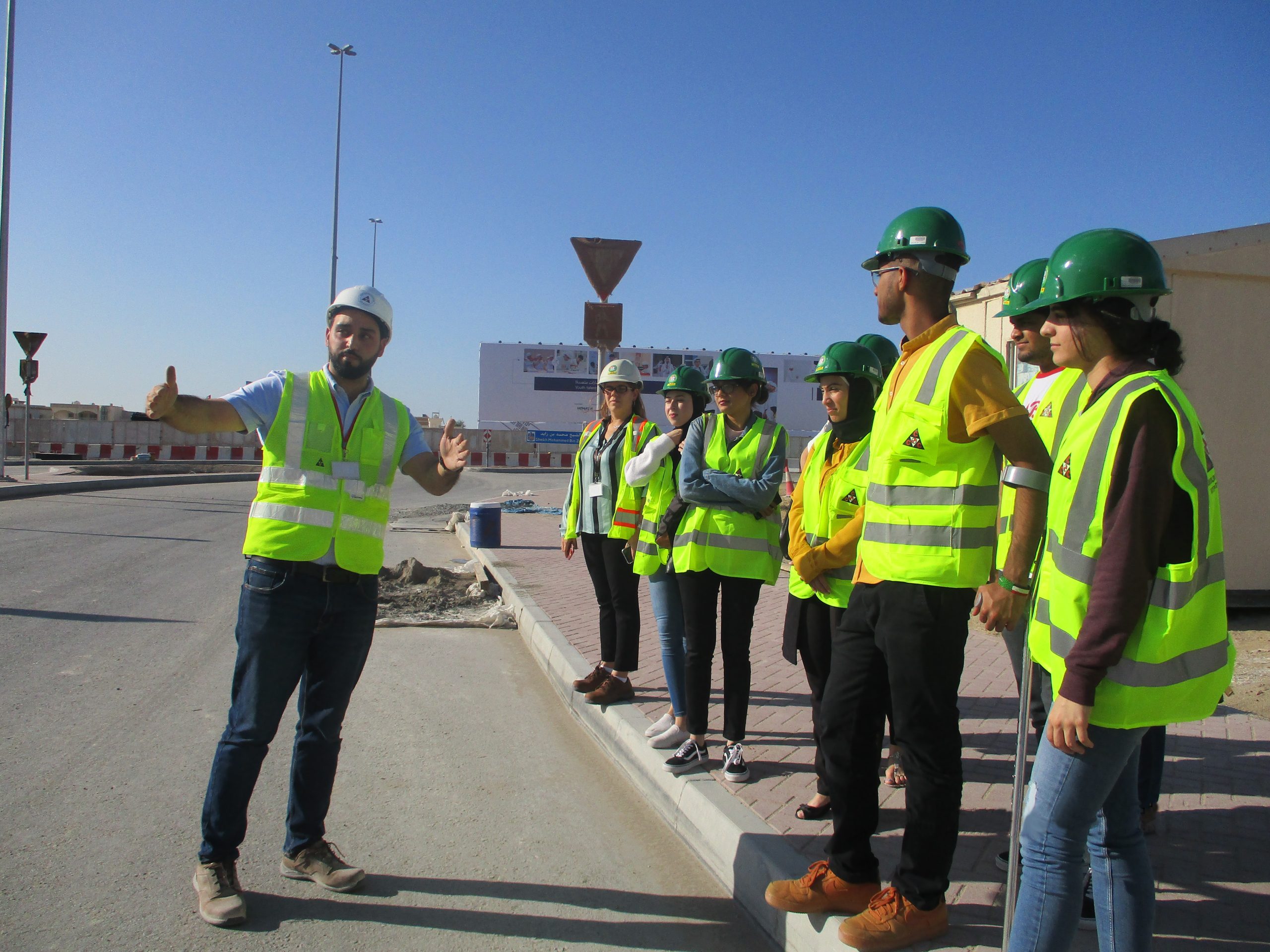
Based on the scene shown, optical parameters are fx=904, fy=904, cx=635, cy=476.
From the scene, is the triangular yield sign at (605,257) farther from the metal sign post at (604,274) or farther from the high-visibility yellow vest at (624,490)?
the high-visibility yellow vest at (624,490)

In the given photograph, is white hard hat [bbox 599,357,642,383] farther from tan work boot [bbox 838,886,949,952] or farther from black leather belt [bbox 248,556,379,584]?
tan work boot [bbox 838,886,949,952]

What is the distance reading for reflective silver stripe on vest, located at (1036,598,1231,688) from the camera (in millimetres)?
2037

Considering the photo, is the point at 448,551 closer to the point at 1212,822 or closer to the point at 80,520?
the point at 80,520

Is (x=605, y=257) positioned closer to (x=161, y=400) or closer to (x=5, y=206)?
(x=161, y=400)

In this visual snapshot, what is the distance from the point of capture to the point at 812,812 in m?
3.67

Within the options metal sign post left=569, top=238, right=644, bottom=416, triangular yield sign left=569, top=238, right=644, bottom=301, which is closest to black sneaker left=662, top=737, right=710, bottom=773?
metal sign post left=569, top=238, right=644, bottom=416

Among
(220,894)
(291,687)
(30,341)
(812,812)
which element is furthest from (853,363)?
(30,341)

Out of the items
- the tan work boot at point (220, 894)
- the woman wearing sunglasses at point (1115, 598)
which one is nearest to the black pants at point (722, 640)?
the woman wearing sunglasses at point (1115, 598)

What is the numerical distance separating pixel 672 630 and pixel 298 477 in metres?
2.07

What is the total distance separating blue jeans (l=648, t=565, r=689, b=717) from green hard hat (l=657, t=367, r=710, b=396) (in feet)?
3.30

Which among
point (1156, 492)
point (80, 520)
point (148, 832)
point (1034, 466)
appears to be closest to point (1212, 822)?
point (1034, 466)

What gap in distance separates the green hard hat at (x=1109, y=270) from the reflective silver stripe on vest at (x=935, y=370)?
1.26 feet

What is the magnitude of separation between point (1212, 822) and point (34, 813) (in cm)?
480

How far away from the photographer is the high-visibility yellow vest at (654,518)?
15.3ft
